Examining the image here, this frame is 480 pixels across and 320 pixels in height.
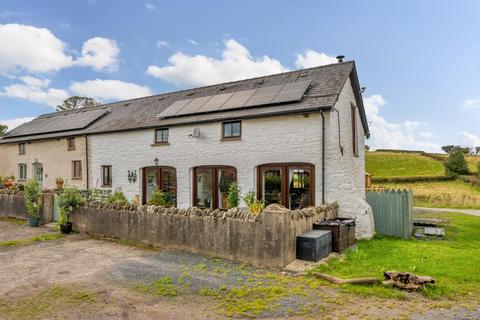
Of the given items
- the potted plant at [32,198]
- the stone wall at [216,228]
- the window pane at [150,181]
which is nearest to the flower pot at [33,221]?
the potted plant at [32,198]

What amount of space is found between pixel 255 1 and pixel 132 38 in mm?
8325

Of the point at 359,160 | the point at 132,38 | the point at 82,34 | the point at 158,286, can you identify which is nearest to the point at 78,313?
the point at 158,286

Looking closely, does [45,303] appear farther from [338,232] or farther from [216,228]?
[338,232]

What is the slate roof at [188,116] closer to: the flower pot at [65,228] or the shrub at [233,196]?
the shrub at [233,196]

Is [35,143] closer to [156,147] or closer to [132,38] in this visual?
[132,38]

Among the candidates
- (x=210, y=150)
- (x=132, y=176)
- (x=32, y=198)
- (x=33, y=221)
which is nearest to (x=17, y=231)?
(x=33, y=221)

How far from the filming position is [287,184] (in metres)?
11.9

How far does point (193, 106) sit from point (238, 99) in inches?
102

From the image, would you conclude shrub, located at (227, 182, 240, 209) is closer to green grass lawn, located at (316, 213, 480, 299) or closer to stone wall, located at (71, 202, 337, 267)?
stone wall, located at (71, 202, 337, 267)

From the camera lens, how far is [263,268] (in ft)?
23.6

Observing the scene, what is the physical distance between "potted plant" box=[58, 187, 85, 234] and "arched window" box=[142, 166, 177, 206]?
415 cm

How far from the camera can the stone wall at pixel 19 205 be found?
44.4 feet

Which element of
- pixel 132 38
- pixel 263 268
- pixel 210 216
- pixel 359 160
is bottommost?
pixel 263 268

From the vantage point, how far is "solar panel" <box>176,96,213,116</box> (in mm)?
15097
